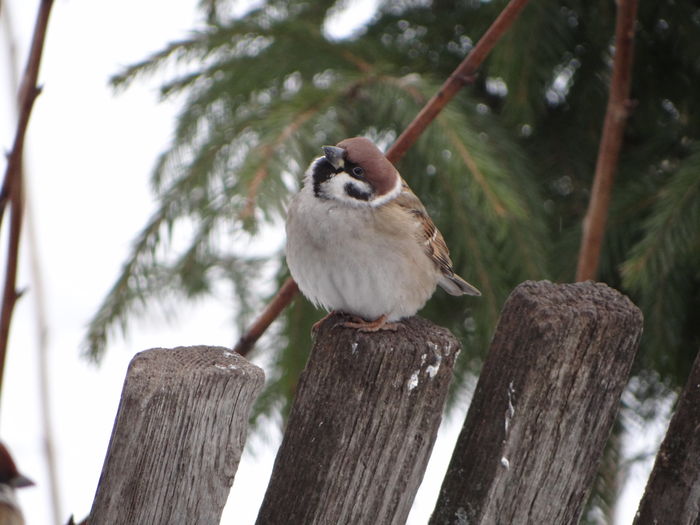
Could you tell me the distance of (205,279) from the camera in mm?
2781

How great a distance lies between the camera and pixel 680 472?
1284mm

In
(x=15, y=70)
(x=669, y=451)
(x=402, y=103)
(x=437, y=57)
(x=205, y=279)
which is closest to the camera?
(x=669, y=451)

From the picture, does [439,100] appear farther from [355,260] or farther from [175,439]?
[175,439]

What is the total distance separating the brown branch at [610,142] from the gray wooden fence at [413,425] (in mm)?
617

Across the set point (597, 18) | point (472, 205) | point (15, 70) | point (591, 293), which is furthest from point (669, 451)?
point (15, 70)

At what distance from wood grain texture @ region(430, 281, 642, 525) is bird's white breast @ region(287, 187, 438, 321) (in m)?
0.64

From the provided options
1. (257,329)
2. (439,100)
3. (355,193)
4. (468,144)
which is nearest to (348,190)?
(355,193)

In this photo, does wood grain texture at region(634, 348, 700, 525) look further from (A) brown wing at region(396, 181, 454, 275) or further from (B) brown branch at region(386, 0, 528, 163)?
(A) brown wing at region(396, 181, 454, 275)

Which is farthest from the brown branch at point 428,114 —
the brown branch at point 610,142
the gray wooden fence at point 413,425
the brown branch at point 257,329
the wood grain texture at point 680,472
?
the wood grain texture at point 680,472

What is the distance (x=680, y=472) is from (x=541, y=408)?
0.81 ft

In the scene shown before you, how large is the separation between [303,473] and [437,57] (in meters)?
1.43

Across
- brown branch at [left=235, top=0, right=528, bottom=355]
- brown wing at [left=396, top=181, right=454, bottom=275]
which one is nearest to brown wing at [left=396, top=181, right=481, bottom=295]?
brown wing at [left=396, top=181, right=454, bottom=275]

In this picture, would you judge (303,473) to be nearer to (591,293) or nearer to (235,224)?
(591,293)

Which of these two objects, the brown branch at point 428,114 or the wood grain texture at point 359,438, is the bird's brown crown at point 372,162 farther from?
the wood grain texture at point 359,438
